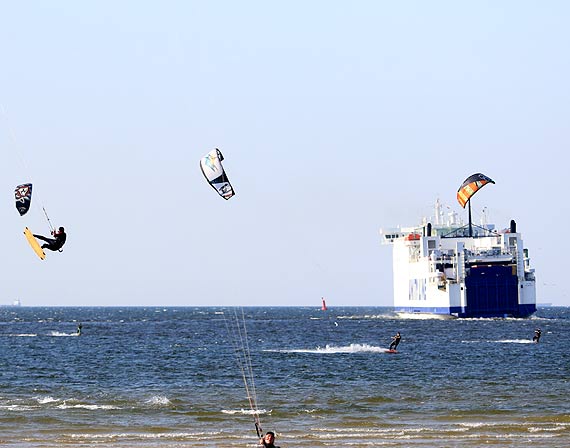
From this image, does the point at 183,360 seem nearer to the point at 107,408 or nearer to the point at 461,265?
the point at 107,408

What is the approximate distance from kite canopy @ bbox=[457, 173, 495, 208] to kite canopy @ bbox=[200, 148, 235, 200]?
291 ft

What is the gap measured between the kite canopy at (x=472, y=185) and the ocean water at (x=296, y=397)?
5011 cm

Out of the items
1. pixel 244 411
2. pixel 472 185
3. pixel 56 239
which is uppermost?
pixel 472 185

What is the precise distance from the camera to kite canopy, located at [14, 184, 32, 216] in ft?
105

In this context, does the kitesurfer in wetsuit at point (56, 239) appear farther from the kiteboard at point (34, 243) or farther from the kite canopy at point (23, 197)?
the kite canopy at point (23, 197)

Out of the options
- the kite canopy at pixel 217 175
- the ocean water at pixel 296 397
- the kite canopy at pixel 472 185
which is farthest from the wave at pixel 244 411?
the kite canopy at pixel 472 185

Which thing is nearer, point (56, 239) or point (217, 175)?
point (56, 239)

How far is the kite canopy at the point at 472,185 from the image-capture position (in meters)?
120

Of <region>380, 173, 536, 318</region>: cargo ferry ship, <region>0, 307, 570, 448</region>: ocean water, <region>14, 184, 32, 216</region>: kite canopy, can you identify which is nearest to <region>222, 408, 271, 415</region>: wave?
<region>0, 307, 570, 448</region>: ocean water

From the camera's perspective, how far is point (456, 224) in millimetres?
130625

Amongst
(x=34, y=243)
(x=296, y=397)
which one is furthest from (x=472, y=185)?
(x=34, y=243)

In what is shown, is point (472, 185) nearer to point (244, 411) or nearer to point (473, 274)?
point (473, 274)

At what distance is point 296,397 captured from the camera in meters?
39.4

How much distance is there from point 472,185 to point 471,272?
1400 cm
